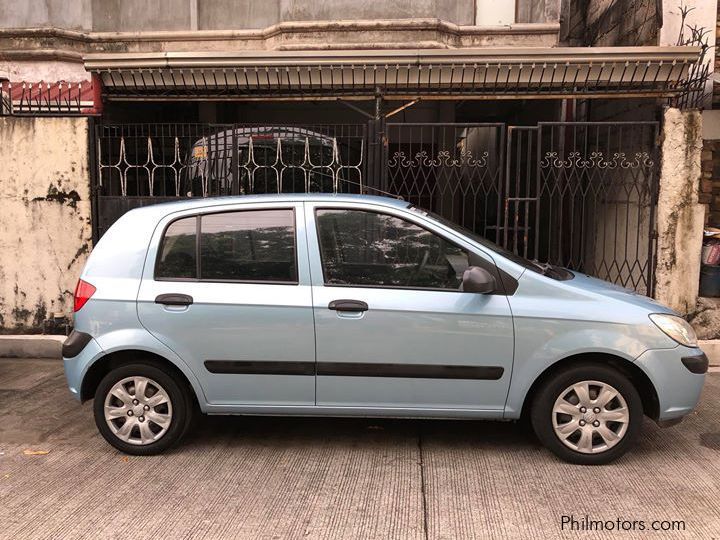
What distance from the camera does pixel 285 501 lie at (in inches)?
141

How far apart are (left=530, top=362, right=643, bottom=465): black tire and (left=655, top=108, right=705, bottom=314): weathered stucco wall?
3.27 metres

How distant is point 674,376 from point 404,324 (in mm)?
1701

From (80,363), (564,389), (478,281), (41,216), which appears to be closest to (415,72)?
(478,281)

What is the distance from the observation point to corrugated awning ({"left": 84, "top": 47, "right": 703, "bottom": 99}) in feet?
21.1

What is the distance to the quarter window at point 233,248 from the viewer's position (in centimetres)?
406

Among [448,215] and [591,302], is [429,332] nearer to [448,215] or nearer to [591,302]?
[591,302]

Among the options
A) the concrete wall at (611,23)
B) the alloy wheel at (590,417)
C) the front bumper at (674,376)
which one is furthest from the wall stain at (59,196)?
the concrete wall at (611,23)

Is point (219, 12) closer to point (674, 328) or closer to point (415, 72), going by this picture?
point (415, 72)

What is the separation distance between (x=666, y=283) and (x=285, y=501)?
4982mm

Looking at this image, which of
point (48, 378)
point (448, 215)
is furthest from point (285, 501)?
point (448, 215)

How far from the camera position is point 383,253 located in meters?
4.06

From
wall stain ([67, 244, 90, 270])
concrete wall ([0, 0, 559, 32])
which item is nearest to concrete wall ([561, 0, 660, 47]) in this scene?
concrete wall ([0, 0, 559, 32])

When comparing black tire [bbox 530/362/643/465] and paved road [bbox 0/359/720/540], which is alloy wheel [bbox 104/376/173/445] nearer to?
paved road [bbox 0/359/720/540]

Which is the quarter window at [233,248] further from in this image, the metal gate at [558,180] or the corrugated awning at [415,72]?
the corrugated awning at [415,72]
